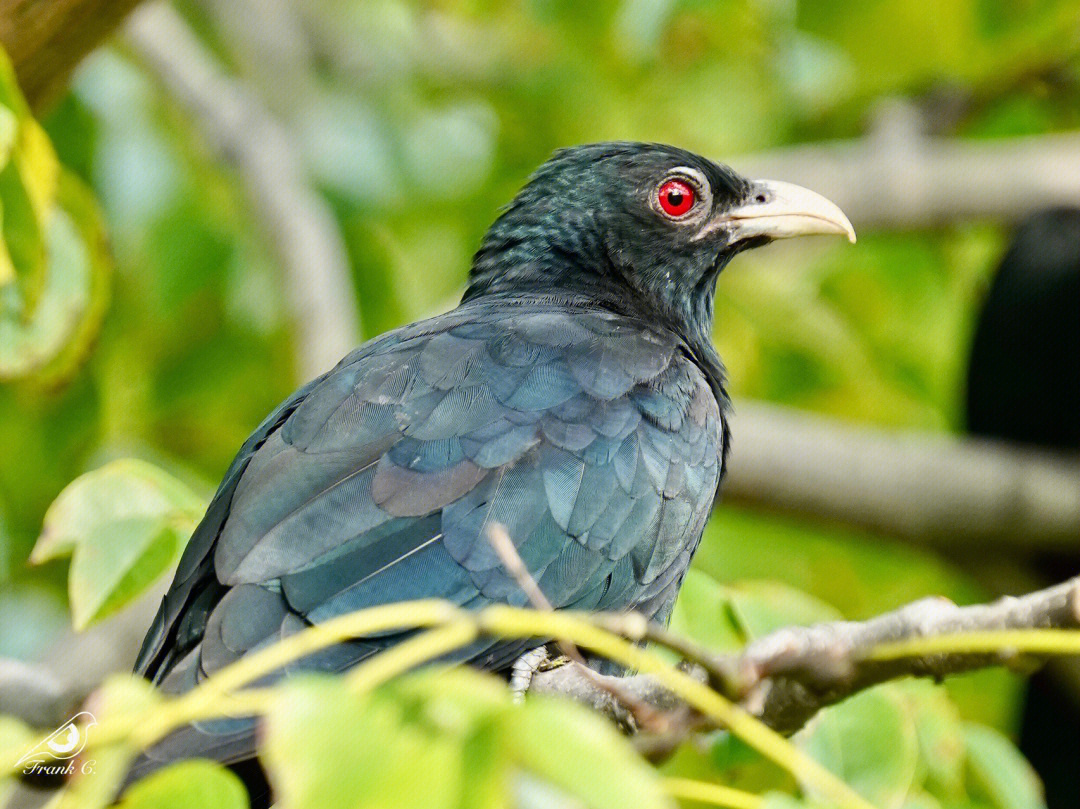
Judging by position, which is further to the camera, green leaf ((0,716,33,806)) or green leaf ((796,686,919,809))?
green leaf ((796,686,919,809))

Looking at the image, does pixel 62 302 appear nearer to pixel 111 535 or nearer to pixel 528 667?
pixel 111 535

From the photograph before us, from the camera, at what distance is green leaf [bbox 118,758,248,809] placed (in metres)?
1.33

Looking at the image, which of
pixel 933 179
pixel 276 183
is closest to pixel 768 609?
pixel 276 183

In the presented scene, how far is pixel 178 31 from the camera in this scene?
6.41m

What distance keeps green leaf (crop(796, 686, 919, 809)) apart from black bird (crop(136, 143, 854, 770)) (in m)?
0.62

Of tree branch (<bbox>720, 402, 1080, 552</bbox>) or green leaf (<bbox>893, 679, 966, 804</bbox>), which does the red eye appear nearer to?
green leaf (<bbox>893, 679, 966, 804</bbox>)

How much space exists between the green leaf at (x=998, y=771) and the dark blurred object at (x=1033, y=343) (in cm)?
445

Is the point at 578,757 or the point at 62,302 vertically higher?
the point at 62,302

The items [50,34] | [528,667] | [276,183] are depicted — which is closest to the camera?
[528,667]

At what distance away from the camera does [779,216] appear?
4.04 m

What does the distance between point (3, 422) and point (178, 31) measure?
2.48 m

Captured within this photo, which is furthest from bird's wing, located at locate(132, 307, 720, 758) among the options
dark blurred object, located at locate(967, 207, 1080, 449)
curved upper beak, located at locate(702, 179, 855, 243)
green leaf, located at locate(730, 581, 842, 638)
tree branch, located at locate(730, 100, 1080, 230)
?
dark blurred object, located at locate(967, 207, 1080, 449)

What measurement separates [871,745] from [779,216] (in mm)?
2030

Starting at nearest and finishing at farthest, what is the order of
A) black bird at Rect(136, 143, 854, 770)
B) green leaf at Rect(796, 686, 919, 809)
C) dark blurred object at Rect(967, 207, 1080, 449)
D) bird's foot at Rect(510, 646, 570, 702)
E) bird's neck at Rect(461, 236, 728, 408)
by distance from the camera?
green leaf at Rect(796, 686, 919, 809) < black bird at Rect(136, 143, 854, 770) < bird's foot at Rect(510, 646, 570, 702) < bird's neck at Rect(461, 236, 728, 408) < dark blurred object at Rect(967, 207, 1080, 449)
